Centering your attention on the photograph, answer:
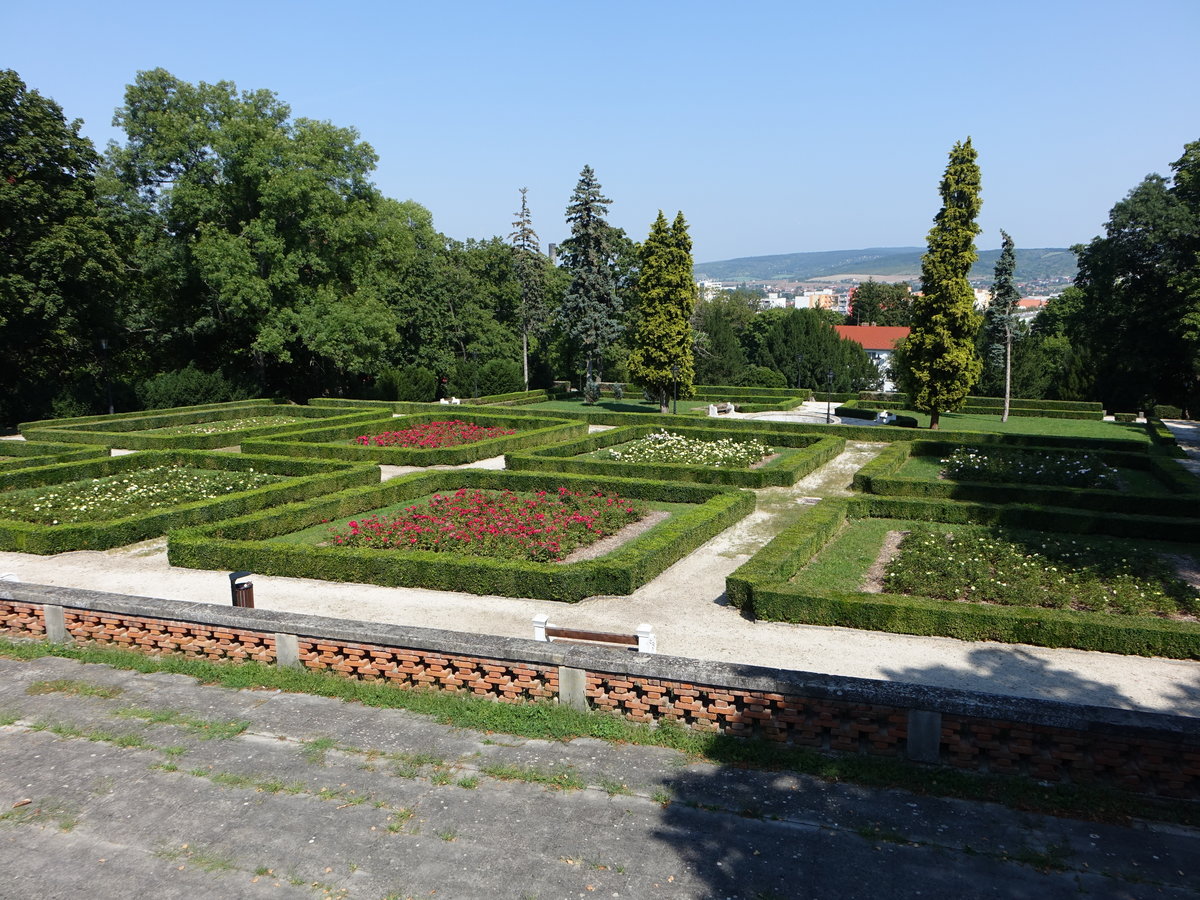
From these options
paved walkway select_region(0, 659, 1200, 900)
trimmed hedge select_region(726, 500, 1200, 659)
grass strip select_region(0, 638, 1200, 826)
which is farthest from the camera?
trimmed hedge select_region(726, 500, 1200, 659)

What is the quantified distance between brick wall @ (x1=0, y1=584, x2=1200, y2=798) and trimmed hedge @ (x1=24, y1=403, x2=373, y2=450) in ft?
65.1

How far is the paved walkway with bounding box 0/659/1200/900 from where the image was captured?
17.6ft

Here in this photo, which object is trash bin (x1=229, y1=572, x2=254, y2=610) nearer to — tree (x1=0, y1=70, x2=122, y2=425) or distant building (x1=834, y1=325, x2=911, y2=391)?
tree (x1=0, y1=70, x2=122, y2=425)

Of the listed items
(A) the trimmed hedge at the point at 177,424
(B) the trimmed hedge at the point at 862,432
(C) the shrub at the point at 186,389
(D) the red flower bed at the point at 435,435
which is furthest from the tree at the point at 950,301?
(C) the shrub at the point at 186,389

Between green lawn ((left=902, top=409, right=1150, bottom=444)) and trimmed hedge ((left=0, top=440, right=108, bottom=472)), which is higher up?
trimmed hedge ((left=0, top=440, right=108, bottom=472))

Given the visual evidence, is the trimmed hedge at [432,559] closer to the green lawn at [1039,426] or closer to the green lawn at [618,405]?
the green lawn at [1039,426]

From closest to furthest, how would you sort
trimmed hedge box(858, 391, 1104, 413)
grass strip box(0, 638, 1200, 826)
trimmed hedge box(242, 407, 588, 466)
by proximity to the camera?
grass strip box(0, 638, 1200, 826), trimmed hedge box(242, 407, 588, 466), trimmed hedge box(858, 391, 1104, 413)

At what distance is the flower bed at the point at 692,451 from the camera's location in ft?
80.6

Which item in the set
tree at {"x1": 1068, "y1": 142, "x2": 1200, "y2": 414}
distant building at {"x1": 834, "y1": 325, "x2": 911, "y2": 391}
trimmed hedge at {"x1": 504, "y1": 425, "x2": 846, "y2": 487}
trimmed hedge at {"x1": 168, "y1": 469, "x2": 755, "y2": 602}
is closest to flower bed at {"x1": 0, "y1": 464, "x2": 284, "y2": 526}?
trimmed hedge at {"x1": 168, "y1": 469, "x2": 755, "y2": 602}

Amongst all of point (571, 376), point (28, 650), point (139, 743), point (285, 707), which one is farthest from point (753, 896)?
point (571, 376)

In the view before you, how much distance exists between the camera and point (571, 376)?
56156 mm

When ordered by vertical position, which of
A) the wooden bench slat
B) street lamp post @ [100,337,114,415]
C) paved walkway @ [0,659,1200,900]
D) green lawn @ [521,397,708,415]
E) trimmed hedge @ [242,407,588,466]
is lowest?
the wooden bench slat

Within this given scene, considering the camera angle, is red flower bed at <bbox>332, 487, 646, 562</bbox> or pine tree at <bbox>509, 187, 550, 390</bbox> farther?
pine tree at <bbox>509, 187, 550, 390</bbox>

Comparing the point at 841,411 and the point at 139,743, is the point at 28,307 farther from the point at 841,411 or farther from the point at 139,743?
the point at 841,411
